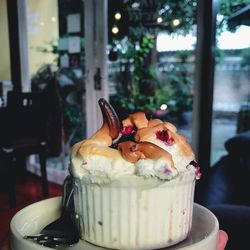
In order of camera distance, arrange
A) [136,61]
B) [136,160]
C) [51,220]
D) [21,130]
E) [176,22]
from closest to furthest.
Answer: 1. [136,160]
2. [51,220]
3. [176,22]
4. [21,130]
5. [136,61]

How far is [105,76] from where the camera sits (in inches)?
120

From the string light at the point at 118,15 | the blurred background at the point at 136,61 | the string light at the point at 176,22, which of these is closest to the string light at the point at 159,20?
the blurred background at the point at 136,61

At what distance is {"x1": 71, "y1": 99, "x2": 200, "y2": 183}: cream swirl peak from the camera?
19.5 inches

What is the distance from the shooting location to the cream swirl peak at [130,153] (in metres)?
0.50

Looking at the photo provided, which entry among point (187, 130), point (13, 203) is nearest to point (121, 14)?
point (187, 130)

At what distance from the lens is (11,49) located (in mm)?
3820

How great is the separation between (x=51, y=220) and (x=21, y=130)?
2404 mm

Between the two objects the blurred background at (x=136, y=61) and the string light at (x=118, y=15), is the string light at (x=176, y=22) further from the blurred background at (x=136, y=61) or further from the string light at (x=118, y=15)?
the string light at (x=118, y=15)

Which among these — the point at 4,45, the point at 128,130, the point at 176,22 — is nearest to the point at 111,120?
the point at 128,130

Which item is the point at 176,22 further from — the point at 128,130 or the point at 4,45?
the point at 128,130

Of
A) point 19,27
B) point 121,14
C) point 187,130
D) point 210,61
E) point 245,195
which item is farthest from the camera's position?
point 19,27

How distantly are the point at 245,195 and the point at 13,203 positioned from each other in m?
1.95

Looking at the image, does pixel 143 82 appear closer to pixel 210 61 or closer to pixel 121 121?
pixel 210 61

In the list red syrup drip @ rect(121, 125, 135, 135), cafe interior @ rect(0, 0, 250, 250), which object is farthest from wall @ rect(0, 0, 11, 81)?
red syrup drip @ rect(121, 125, 135, 135)
